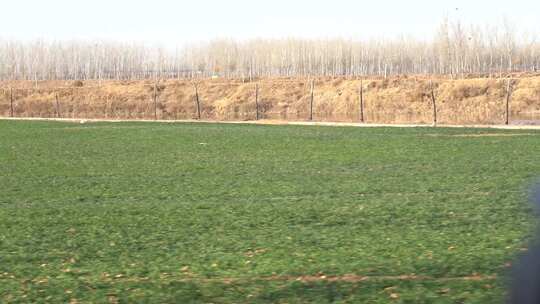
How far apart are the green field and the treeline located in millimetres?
58954

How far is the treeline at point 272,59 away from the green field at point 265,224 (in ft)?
193

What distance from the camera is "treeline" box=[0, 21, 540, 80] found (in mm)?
83250

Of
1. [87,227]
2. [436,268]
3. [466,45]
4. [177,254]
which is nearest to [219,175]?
[87,227]

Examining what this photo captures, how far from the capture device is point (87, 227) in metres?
11.6

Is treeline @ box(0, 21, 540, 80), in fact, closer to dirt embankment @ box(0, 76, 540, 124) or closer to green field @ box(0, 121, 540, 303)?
dirt embankment @ box(0, 76, 540, 124)

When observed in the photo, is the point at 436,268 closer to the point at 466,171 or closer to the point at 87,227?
the point at 87,227

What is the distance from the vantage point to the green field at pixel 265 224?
7.66 metres

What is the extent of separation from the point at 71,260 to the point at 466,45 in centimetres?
7394

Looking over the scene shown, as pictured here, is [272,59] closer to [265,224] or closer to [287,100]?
[287,100]

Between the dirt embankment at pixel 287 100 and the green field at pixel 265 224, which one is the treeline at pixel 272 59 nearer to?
the dirt embankment at pixel 287 100

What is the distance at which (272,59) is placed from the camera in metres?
104

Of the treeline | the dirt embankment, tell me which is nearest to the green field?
the dirt embankment

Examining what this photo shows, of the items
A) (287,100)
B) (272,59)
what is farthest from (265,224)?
(272,59)

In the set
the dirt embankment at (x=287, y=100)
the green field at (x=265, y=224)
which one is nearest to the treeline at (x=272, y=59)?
the dirt embankment at (x=287, y=100)
